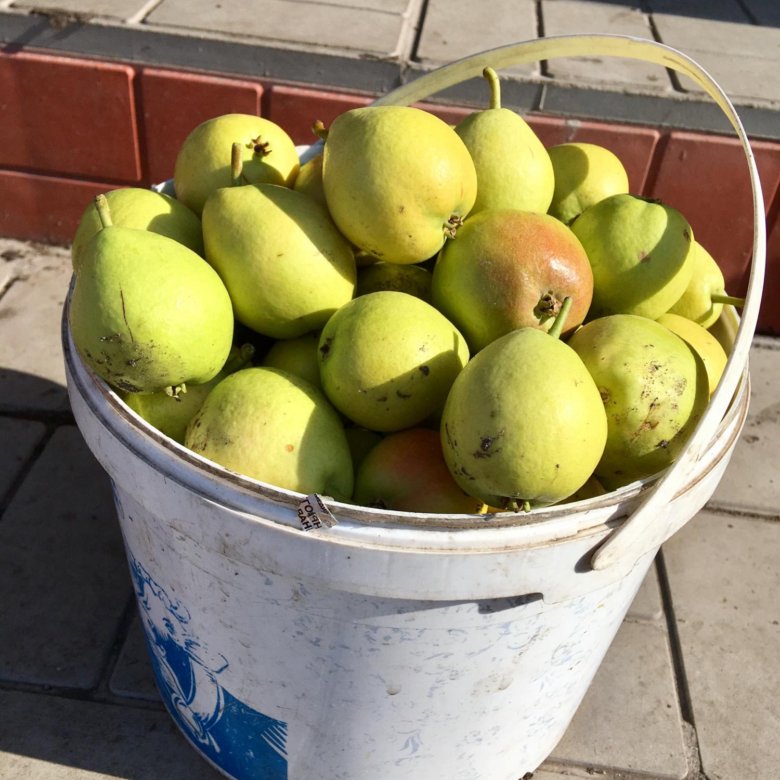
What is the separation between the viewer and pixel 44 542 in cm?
203

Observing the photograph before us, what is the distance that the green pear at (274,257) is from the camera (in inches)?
51.2

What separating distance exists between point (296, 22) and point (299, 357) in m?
1.63

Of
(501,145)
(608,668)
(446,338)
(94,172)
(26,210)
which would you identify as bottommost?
(608,668)

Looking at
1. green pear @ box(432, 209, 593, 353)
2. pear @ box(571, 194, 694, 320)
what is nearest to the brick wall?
pear @ box(571, 194, 694, 320)

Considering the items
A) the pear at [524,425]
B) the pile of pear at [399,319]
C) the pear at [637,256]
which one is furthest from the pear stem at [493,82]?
the pear at [524,425]

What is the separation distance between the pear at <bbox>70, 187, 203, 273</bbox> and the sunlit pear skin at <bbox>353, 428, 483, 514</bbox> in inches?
19.7

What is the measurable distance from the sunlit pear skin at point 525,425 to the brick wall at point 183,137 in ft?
5.12

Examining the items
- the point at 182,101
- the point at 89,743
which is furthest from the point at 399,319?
the point at 182,101

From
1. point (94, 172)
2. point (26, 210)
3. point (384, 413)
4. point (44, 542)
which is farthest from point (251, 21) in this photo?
point (384, 413)

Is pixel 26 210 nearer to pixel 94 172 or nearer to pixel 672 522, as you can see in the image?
pixel 94 172

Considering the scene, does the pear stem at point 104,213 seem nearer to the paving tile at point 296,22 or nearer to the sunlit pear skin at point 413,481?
the sunlit pear skin at point 413,481

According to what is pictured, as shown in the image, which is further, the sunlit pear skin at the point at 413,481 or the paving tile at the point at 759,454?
the paving tile at the point at 759,454

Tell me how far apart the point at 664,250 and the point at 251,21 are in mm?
1719

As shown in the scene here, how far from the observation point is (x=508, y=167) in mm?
1466
